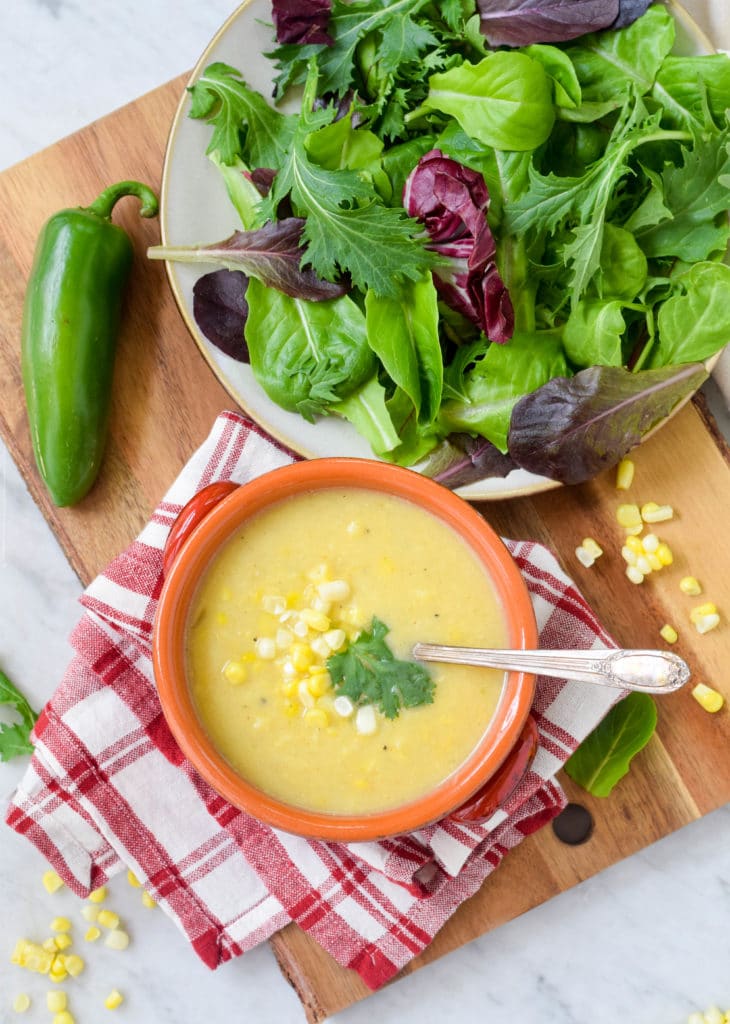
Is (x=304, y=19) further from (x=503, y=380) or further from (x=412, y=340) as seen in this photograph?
(x=503, y=380)

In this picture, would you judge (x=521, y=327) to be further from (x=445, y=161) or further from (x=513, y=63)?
(x=513, y=63)

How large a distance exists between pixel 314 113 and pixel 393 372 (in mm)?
514

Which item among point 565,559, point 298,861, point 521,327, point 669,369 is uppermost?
point 521,327

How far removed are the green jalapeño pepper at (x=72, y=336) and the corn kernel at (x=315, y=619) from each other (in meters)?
0.63

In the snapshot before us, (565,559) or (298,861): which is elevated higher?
(565,559)

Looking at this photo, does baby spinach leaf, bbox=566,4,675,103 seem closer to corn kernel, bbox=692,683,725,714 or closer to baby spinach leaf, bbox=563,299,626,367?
baby spinach leaf, bbox=563,299,626,367

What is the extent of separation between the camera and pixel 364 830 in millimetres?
1533

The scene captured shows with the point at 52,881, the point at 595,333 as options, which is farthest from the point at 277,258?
the point at 52,881

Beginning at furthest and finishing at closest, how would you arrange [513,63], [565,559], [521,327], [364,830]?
[565,559] < [521,327] < [513,63] < [364,830]

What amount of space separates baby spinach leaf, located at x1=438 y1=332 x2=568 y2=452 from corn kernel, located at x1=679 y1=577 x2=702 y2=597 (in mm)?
469

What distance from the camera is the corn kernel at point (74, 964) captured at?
A: 2.13 meters

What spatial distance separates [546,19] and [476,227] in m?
0.41

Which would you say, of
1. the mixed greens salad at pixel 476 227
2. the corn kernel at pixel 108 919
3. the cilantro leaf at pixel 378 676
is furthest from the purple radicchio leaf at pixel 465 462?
the corn kernel at pixel 108 919

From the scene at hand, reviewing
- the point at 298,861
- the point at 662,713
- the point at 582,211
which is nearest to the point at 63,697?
the point at 298,861
